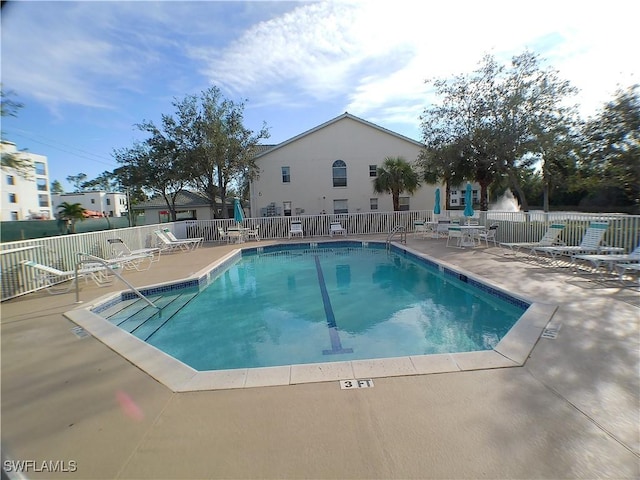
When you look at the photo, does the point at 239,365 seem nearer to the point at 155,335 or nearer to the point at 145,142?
the point at 155,335

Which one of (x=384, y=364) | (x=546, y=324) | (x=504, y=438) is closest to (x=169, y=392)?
(x=384, y=364)

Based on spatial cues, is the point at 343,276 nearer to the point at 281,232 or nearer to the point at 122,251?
the point at 122,251

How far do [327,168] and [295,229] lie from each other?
791 cm

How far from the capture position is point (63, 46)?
3.58 metres

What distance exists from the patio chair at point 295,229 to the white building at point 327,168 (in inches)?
237

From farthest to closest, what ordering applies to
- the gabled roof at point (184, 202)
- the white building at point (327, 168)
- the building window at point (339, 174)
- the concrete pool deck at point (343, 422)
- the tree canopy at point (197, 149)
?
the gabled roof at point (184, 202)
the building window at point (339, 174)
the white building at point (327, 168)
the tree canopy at point (197, 149)
the concrete pool deck at point (343, 422)

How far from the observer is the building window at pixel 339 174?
22797 mm

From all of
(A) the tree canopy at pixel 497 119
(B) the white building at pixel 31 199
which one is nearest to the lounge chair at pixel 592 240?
(A) the tree canopy at pixel 497 119

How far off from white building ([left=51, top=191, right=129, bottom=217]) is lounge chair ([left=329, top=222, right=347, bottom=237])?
45663 millimetres

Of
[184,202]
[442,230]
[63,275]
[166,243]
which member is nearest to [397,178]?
[442,230]

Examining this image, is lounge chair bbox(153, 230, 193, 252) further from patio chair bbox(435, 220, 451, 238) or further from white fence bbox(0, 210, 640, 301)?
patio chair bbox(435, 220, 451, 238)

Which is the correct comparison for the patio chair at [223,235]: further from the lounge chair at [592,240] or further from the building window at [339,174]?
the lounge chair at [592,240]

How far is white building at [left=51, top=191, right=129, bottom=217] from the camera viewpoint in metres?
51.7

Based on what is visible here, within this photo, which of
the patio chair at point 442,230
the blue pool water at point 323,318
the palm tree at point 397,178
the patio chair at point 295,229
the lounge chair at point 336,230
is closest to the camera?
the blue pool water at point 323,318
